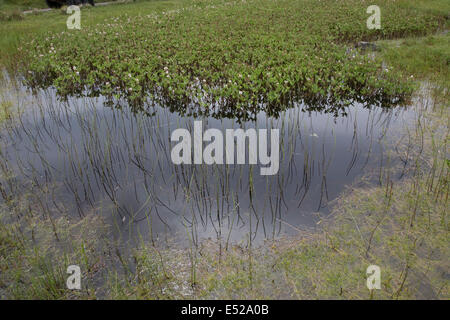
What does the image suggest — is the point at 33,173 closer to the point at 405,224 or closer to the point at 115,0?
the point at 405,224

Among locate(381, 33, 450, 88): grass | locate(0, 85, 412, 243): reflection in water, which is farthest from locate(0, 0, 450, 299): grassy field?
locate(0, 85, 412, 243): reflection in water

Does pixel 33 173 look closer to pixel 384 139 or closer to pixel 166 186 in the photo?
pixel 166 186

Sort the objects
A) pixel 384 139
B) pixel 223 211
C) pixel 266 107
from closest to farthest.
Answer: pixel 223 211 → pixel 384 139 → pixel 266 107

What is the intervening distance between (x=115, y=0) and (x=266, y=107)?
26.4 meters

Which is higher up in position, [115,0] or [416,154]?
[115,0]

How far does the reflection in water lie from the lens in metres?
4.30

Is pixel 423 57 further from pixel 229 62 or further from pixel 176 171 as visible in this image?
pixel 176 171

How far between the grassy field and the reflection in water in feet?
1.00

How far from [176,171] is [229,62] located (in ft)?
17.1

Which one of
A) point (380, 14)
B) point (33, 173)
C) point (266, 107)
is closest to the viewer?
point (33, 173)
